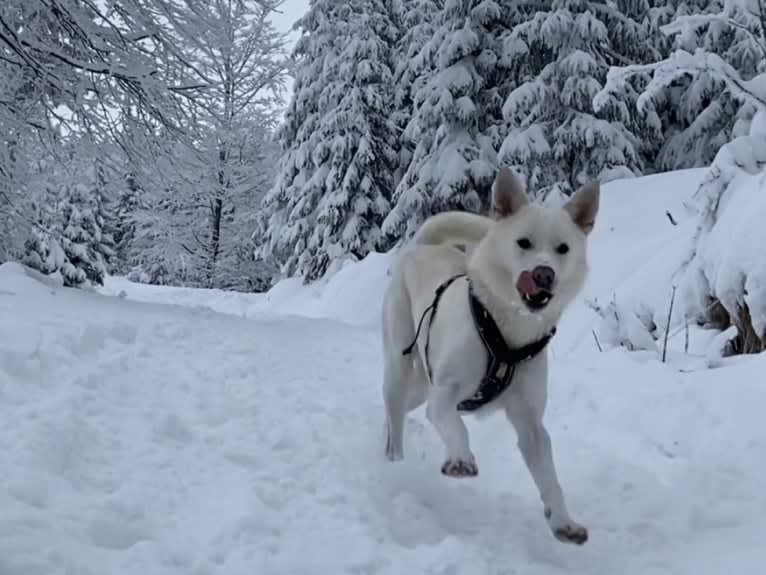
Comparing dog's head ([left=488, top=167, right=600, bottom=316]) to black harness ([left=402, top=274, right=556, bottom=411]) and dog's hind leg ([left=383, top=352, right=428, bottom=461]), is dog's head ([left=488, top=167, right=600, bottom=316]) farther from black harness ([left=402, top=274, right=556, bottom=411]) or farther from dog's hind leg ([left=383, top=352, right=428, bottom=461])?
dog's hind leg ([left=383, top=352, right=428, bottom=461])

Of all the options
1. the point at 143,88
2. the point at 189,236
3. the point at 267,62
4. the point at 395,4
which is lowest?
the point at 189,236

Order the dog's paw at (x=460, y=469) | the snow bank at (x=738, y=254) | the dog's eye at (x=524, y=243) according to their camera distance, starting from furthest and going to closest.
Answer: the snow bank at (x=738, y=254), the dog's eye at (x=524, y=243), the dog's paw at (x=460, y=469)

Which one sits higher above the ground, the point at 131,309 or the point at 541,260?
the point at 541,260

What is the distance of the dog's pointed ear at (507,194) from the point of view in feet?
10.1

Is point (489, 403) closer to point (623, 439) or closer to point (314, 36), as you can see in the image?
point (623, 439)

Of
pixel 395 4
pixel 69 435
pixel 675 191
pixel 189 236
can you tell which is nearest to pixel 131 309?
pixel 69 435

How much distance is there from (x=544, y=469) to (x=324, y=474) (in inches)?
40.7

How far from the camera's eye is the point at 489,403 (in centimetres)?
314

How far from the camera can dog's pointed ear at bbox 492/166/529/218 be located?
3072mm

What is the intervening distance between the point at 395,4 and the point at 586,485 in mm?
18050

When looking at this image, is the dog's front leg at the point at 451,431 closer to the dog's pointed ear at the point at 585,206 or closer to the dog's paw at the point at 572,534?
the dog's paw at the point at 572,534

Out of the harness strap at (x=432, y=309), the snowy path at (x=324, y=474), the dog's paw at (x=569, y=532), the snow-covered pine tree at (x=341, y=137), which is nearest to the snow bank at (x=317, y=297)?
the snow-covered pine tree at (x=341, y=137)

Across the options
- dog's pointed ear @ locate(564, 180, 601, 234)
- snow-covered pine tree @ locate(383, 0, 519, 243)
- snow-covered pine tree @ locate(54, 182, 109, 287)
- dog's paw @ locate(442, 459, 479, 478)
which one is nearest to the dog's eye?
dog's pointed ear @ locate(564, 180, 601, 234)

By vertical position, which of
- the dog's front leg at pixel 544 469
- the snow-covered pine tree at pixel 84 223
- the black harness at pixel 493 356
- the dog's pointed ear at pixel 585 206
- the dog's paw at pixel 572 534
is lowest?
the snow-covered pine tree at pixel 84 223
